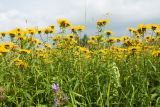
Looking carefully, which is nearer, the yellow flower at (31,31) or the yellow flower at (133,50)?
the yellow flower at (133,50)

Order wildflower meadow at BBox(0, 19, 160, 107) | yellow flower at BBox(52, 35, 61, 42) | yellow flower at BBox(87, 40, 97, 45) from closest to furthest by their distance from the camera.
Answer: wildflower meadow at BBox(0, 19, 160, 107) < yellow flower at BBox(52, 35, 61, 42) < yellow flower at BBox(87, 40, 97, 45)

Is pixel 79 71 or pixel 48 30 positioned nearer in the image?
pixel 79 71

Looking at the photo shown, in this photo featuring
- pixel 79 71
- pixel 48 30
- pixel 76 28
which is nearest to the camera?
pixel 79 71

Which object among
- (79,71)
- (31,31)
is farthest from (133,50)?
(31,31)

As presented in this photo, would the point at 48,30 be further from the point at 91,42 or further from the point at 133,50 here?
the point at 133,50

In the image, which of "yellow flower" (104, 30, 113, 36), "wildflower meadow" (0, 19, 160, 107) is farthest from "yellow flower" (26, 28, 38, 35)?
"yellow flower" (104, 30, 113, 36)

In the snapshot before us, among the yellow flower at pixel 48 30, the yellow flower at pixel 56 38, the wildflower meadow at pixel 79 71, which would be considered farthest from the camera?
the yellow flower at pixel 48 30

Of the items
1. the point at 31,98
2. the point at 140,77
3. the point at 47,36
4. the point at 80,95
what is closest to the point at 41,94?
the point at 31,98

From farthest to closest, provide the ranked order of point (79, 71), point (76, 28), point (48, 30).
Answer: point (48, 30) → point (76, 28) → point (79, 71)

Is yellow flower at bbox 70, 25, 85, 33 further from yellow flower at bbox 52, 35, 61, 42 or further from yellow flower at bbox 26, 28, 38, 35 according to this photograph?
yellow flower at bbox 26, 28, 38, 35

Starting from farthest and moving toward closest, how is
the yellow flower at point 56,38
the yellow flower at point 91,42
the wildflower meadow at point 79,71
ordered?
the yellow flower at point 91,42 < the yellow flower at point 56,38 < the wildflower meadow at point 79,71

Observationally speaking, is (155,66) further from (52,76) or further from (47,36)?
(47,36)

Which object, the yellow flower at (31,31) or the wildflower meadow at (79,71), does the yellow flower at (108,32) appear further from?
the yellow flower at (31,31)

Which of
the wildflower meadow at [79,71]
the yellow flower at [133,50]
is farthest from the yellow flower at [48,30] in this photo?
the yellow flower at [133,50]
